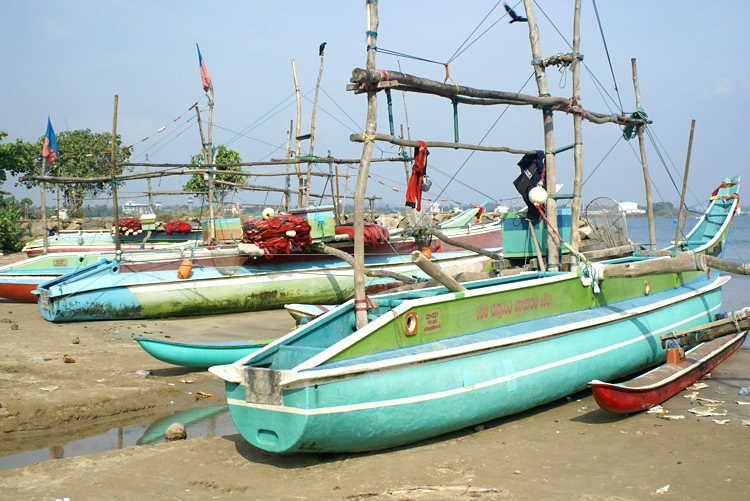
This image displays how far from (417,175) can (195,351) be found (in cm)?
461

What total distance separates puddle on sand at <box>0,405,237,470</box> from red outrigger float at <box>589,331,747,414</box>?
4.54 m

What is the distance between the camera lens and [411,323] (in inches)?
275

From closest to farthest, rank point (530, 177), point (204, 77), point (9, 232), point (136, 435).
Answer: point (136, 435)
point (530, 177)
point (204, 77)
point (9, 232)

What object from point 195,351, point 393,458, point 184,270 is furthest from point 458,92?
point 184,270

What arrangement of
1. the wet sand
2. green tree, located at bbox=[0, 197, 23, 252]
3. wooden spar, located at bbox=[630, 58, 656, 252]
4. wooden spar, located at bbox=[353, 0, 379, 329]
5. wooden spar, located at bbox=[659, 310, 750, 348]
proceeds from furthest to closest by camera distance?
green tree, located at bbox=[0, 197, 23, 252], wooden spar, located at bbox=[630, 58, 656, 252], wooden spar, located at bbox=[659, 310, 750, 348], wooden spar, located at bbox=[353, 0, 379, 329], the wet sand

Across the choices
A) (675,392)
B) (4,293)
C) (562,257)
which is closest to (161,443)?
(675,392)

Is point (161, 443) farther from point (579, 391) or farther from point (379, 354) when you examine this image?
point (579, 391)

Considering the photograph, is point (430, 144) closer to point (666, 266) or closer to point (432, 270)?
point (432, 270)

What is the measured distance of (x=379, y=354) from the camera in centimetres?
650

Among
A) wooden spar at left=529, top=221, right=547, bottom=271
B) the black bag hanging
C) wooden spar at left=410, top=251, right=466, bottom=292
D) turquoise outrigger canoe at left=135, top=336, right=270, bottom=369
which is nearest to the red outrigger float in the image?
wooden spar at left=410, top=251, right=466, bottom=292

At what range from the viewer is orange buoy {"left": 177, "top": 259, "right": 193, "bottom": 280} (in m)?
16.0

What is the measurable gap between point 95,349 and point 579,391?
8.62 meters

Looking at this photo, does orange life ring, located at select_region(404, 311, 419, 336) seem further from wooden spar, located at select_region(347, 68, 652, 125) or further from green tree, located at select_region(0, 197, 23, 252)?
green tree, located at select_region(0, 197, 23, 252)

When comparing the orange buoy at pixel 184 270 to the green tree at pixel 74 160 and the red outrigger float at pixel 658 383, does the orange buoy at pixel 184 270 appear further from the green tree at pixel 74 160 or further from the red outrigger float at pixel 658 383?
the green tree at pixel 74 160
